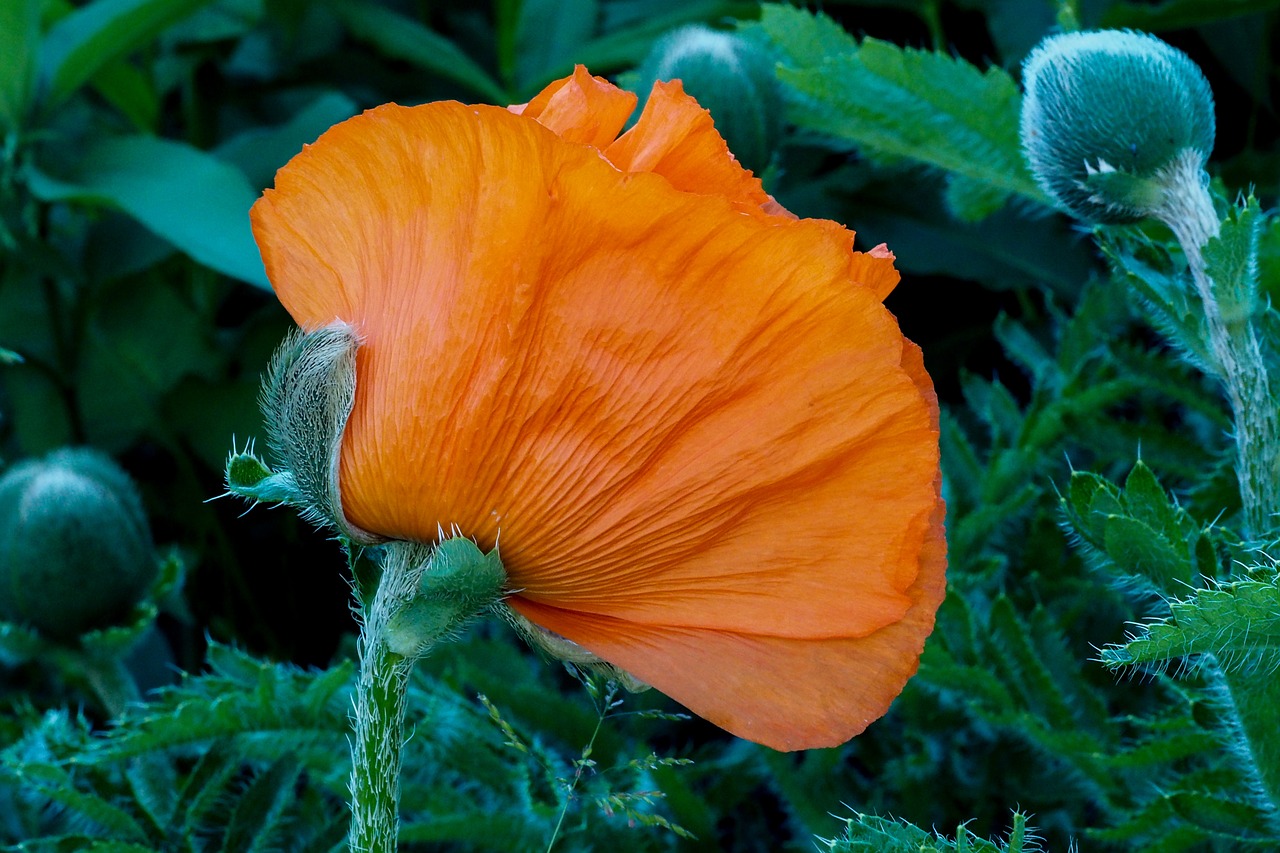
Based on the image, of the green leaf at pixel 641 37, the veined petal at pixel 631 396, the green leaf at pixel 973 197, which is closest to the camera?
the veined petal at pixel 631 396

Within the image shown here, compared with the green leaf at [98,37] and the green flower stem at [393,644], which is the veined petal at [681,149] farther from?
the green leaf at [98,37]

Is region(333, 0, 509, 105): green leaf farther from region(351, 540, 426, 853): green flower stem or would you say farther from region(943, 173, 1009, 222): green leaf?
region(351, 540, 426, 853): green flower stem

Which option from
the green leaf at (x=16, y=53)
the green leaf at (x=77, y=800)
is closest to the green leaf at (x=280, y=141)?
the green leaf at (x=16, y=53)

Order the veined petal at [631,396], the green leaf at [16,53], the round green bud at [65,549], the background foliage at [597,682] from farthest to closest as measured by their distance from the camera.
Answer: the green leaf at [16,53] → the round green bud at [65,549] → the background foliage at [597,682] → the veined petal at [631,396]

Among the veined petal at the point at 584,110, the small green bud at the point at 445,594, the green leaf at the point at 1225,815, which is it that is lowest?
the green leaf at the point at 1225,815

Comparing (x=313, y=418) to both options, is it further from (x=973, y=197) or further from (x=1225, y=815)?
(x=973, y=197)

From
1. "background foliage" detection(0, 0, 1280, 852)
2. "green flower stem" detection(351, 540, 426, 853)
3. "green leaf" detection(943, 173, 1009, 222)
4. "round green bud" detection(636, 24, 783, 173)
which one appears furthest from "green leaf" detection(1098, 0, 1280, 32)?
"green flower stem" detection(351, 540, 426, 853)

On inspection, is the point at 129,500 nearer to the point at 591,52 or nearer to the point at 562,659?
the point at 562,659
